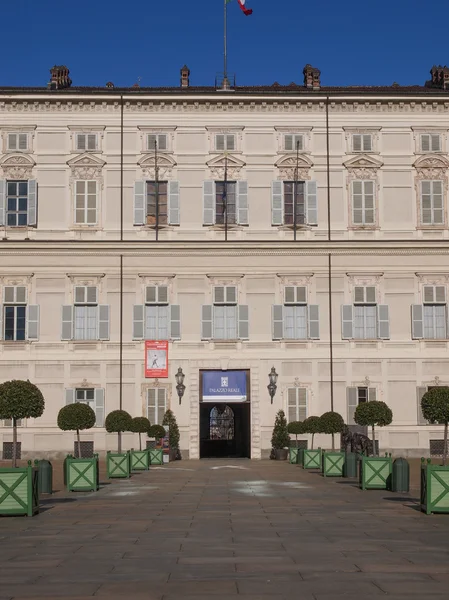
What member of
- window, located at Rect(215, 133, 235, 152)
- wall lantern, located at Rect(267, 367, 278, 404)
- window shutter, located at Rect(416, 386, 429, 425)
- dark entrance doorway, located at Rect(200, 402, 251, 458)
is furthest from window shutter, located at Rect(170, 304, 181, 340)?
window shutter, located at Rect(416, 386, 429, 425)

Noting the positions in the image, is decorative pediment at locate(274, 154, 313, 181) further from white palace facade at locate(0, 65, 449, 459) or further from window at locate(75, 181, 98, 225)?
window at locate(75, 181, 98, 225)

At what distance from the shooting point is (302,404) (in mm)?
47031

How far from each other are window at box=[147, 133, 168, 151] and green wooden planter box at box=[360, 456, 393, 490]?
24.6 metres

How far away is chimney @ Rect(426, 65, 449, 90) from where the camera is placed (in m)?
51.9

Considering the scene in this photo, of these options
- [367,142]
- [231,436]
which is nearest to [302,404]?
[367,142]

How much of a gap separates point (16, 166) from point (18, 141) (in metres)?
1.32

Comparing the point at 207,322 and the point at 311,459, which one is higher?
the point at 207,322

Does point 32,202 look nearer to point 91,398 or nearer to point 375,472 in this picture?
point 91,398

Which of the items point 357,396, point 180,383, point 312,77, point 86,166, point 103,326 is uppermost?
point 312,77

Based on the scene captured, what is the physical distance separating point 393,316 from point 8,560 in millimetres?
Result: 35287

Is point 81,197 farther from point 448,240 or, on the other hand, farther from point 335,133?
point 448,240

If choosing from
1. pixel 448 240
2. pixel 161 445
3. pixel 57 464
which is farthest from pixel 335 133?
pixel 57 464

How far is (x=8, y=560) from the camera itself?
14.1 meters

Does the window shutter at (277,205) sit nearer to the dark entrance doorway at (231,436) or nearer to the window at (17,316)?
the dark entrance doorway at (231,436)
